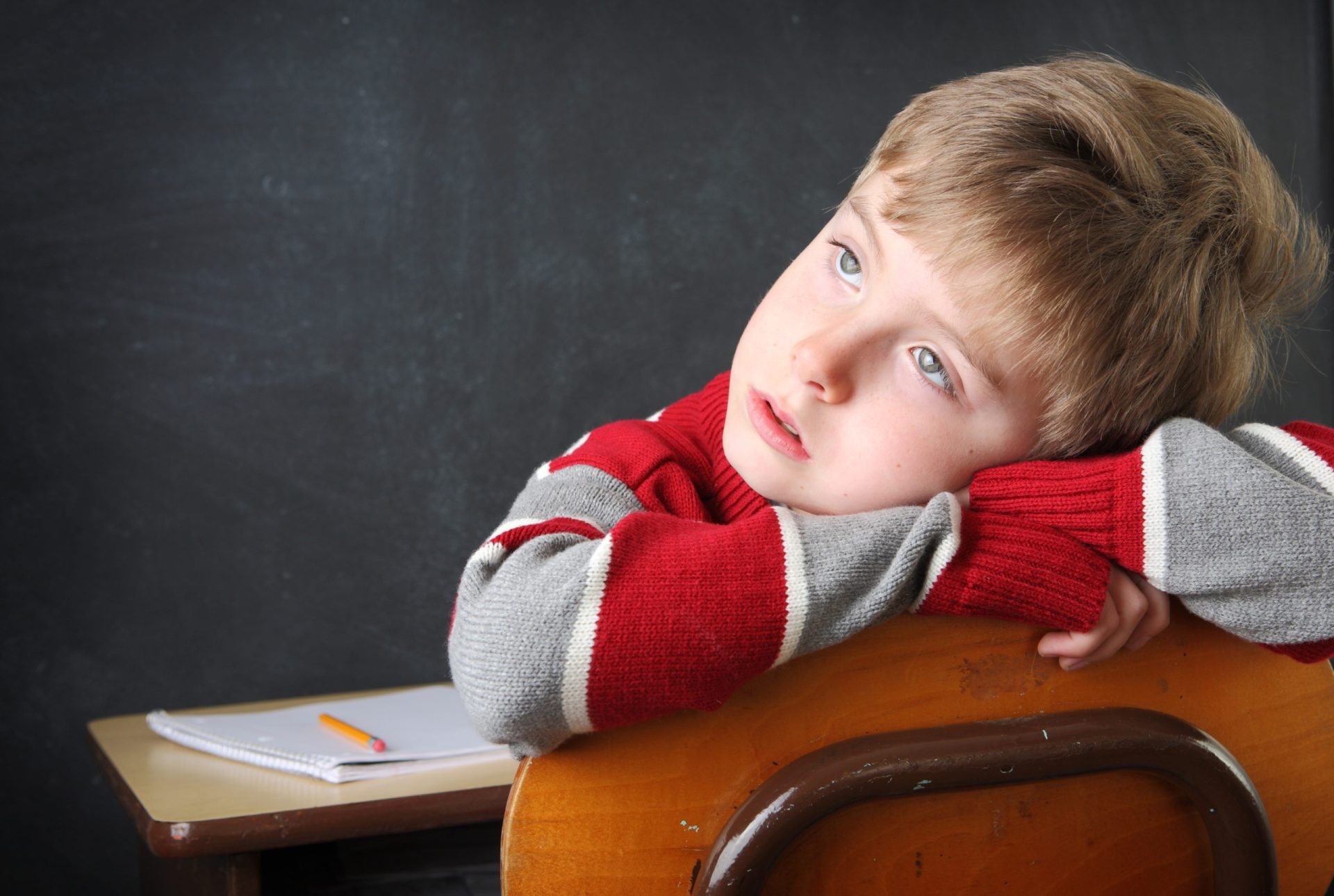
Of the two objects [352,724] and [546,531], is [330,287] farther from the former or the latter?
[546,531]

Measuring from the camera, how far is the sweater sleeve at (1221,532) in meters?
0.62

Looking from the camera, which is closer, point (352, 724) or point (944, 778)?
point (944, 778)

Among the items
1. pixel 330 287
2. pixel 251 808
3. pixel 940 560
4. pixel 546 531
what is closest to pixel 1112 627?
pixel 940 560

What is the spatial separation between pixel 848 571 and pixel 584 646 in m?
0.14

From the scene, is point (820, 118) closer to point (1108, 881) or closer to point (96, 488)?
point (96, 488)

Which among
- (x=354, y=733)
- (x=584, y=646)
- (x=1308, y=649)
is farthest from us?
(x=354, y=733)

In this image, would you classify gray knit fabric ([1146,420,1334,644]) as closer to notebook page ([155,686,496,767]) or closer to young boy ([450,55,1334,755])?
young boy ([450,55,1334,755])

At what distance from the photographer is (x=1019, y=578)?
0.60 meters

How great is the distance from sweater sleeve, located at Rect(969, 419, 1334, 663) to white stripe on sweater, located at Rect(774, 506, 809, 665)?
0.59ft

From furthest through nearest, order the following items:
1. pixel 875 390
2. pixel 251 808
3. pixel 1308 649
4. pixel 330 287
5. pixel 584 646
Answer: pixel 330 287 < pixel 251 808 < pixel 875 390 < pixel 1308 649 < pixel 584 646

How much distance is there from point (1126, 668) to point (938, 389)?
0.73ft

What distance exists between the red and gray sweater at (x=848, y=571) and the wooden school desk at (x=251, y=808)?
0.36 m

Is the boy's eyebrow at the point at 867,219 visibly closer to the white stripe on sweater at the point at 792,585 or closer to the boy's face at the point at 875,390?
the boy's face at the point at 875,390

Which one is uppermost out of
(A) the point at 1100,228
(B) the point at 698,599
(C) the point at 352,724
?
(A) the point at 1100,228
